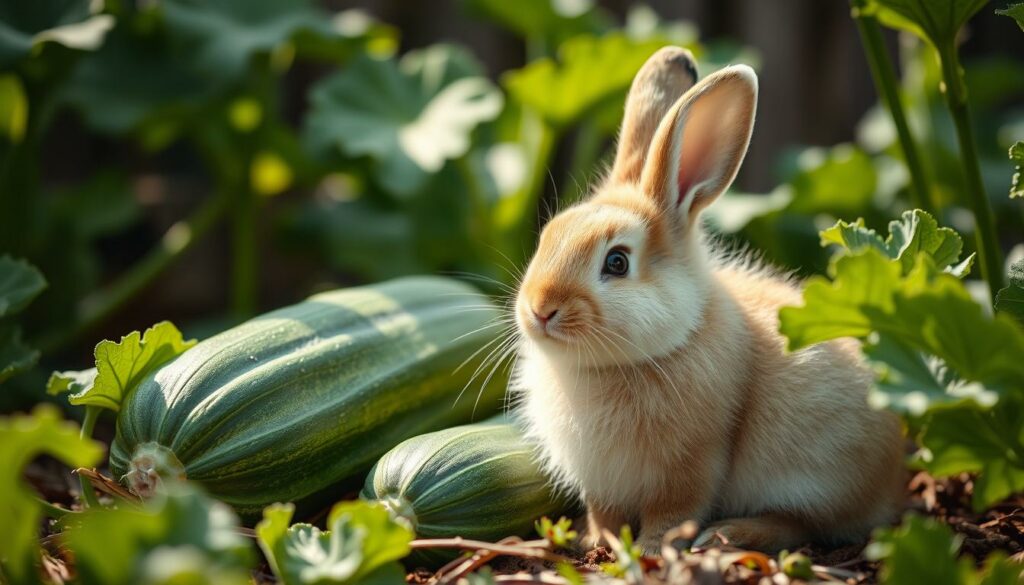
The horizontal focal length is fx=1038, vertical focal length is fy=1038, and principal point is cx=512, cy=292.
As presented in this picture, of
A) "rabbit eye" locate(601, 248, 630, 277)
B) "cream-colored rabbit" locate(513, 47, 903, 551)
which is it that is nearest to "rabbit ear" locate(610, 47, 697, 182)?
"cream-colored rabbit" locate(513, 47, 903, 551)

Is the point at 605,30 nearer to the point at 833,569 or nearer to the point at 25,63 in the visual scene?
the point at 25,63

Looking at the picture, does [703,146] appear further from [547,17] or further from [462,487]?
[547,17]

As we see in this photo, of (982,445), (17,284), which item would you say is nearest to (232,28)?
(17,284)

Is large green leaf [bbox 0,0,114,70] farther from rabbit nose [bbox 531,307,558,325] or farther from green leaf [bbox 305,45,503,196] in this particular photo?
rabbit nose [bbox 531,307,558,325]

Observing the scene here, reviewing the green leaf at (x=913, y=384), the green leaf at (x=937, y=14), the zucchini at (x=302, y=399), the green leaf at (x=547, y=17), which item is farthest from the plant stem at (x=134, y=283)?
the green leaf at (x=913, y=384)

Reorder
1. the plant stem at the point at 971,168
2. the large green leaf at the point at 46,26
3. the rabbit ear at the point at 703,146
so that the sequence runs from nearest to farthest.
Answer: the rabbit ear at the point at 703,146 → the plant stem at the point at 971,168 → the large green leaf at the point at 46,26

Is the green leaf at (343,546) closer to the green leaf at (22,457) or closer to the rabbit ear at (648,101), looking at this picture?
the green leaf at (22,457)

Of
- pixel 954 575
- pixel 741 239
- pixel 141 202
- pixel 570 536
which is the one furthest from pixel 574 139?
pixel 954 575
